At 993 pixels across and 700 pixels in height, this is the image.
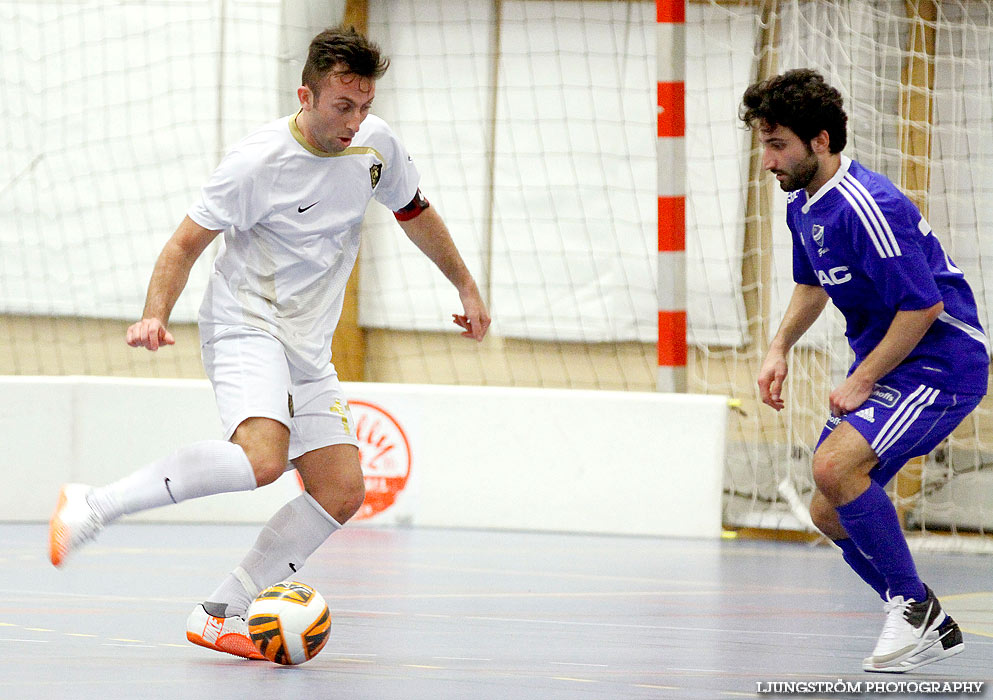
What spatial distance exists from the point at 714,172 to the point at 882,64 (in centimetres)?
114

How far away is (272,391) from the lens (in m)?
3.52

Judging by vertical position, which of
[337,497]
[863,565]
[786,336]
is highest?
[786,336]

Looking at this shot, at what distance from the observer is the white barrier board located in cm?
668

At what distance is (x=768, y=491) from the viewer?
6867 millimetres

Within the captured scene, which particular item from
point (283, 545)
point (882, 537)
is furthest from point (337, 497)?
point (882, 537)

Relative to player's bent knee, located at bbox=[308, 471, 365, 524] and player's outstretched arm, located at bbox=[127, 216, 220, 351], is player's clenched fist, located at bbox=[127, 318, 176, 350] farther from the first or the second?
player's bent knee, located at bbox=[308, 471, 365, 524]

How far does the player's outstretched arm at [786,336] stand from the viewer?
3936 mm

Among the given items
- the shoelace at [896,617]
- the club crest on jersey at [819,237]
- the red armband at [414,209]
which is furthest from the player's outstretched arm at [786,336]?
the red armband at [414,209]

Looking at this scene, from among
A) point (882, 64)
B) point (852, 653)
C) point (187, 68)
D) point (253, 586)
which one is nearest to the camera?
point (253, 586)

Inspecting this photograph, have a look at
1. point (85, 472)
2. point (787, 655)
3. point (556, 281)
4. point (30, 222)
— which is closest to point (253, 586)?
point (787, 655)

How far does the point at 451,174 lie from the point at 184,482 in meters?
4.85

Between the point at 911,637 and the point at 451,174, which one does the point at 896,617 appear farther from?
the point at 451,174

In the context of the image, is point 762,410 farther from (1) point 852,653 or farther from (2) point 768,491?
(1) point 852,653

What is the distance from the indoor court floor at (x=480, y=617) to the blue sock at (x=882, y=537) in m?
0.24
